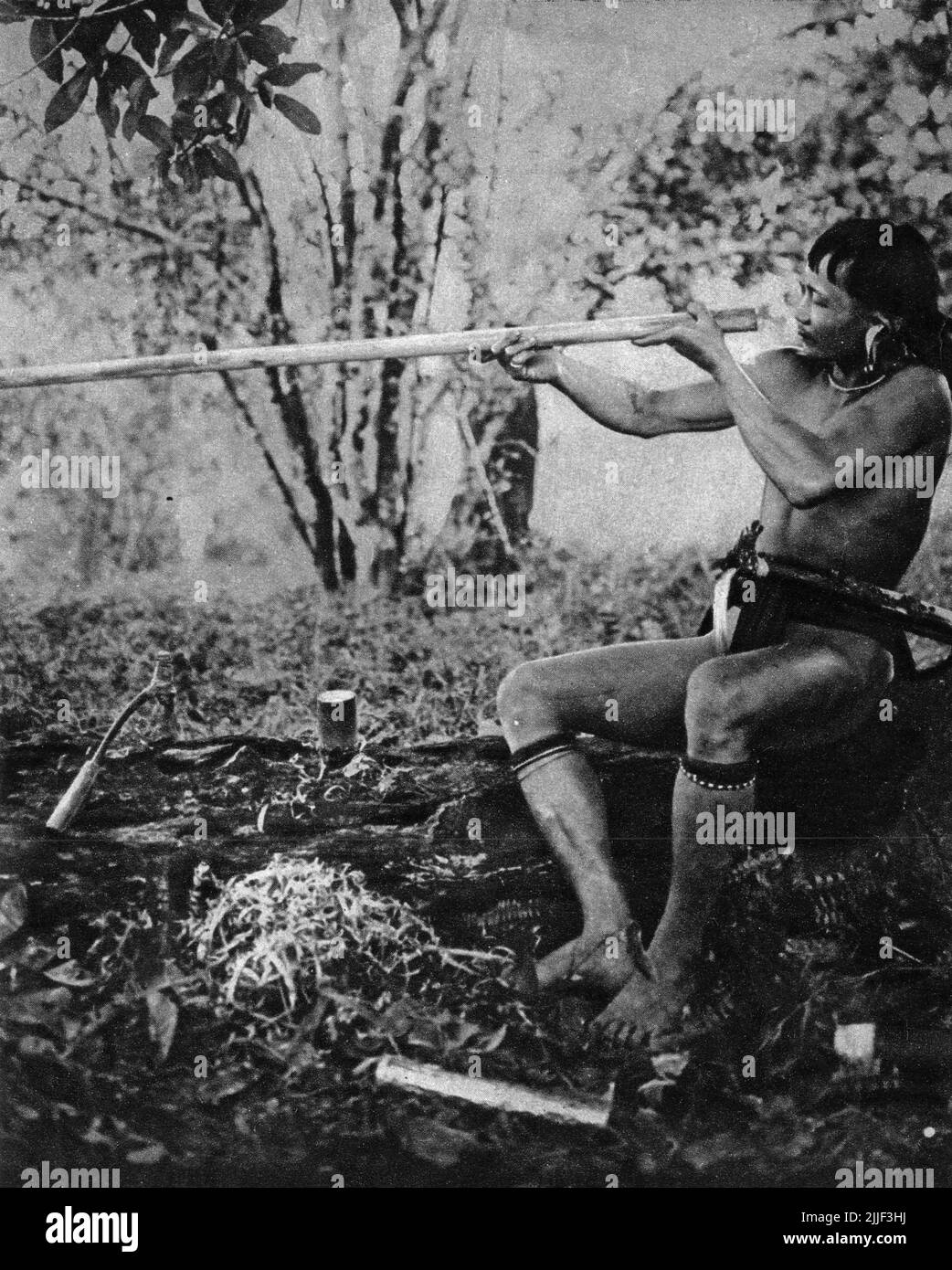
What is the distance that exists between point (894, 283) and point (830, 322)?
Result: 19cm

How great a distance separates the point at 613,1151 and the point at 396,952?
774mm

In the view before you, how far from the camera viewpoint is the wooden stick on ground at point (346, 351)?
11.5ft

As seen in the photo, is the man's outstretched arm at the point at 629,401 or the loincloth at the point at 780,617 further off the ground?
the man's outstretched arm at the point at 629,401

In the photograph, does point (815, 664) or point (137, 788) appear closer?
point (815, 664)

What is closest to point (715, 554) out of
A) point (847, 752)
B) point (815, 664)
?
point (815, 664)

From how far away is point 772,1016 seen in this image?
3.45 metres

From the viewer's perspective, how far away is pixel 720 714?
135 inches

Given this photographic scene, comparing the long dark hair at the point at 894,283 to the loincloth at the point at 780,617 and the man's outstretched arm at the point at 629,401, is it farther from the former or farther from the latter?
the loincloth at the point at 780,617

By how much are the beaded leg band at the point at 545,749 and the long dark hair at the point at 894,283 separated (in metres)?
1.26

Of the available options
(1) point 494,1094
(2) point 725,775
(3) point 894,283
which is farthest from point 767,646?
(1) point 494,1094

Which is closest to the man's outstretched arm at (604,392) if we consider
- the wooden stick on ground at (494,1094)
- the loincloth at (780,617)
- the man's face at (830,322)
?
the man's face at (830,322)

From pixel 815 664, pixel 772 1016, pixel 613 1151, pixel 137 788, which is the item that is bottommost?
pixel 613 1151

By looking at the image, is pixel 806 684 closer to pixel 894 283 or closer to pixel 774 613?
pixel 774 613

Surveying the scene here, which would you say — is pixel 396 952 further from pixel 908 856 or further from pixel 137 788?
pixel 908 856
